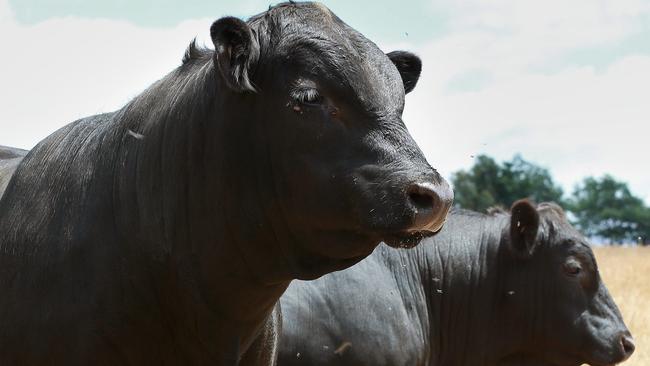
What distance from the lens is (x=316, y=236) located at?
4.81 m

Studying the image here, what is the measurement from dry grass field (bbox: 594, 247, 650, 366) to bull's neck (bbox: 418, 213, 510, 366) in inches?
139

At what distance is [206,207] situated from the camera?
502 cm

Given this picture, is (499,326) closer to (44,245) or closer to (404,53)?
(404,53)

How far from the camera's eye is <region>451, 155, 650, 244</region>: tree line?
8506cm

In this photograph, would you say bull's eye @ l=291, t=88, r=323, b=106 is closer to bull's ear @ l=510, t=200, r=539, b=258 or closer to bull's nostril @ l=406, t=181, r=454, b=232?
bull's nostril @ l=406, t=181, r=454, b=232

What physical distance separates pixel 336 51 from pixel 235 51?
43 centimetres

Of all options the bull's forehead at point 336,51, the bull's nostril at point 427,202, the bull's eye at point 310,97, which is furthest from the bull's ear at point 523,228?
the bull's nostril at point 427,202

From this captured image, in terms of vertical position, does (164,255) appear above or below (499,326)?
above

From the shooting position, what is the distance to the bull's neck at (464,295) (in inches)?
398

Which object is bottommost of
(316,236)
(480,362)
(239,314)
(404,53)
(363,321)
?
(480,362)

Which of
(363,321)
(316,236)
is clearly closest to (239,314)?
(316,236)

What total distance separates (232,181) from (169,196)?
35 centimetres

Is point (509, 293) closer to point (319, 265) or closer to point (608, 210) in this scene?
point (319, 265)

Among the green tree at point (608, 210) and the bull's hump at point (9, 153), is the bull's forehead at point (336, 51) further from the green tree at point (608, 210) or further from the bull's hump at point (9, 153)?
the green tree at point (608, 210)
